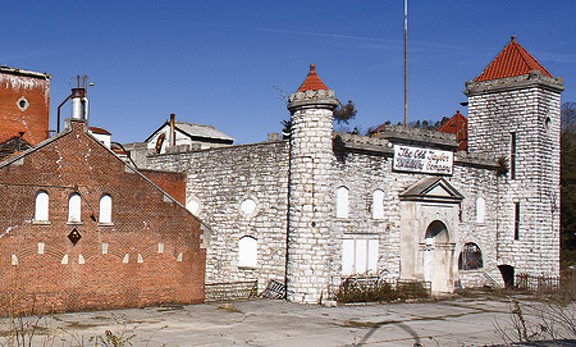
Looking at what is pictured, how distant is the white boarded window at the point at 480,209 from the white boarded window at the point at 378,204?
659cm

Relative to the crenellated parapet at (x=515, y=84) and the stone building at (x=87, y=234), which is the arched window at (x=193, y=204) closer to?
the stone building at (x=87, y=234)

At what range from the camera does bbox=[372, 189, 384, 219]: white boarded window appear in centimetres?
2694

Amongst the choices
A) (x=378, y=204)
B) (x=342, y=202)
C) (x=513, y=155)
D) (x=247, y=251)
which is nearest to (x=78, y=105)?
(x=247, y=251)

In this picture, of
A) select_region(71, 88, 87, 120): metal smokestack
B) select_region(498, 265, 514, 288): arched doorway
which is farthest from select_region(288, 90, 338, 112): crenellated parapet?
select_region(498, 265, 514, 288): arched doorway

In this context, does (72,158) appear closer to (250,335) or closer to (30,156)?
(30,156)

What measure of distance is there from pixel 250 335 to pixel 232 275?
1055cm

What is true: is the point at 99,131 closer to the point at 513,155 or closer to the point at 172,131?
the point at 172,131

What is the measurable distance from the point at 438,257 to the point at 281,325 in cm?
1251

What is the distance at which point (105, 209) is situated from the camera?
21.2m

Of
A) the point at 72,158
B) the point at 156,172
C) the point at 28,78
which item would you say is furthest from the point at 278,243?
the point at 28,78

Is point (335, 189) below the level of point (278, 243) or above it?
above

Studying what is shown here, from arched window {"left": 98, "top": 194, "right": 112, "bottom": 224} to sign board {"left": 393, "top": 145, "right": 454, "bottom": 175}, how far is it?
11.8m

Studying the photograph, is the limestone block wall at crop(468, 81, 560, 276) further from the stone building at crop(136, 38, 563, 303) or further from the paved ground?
the paved ground

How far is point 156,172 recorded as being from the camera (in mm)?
28609
